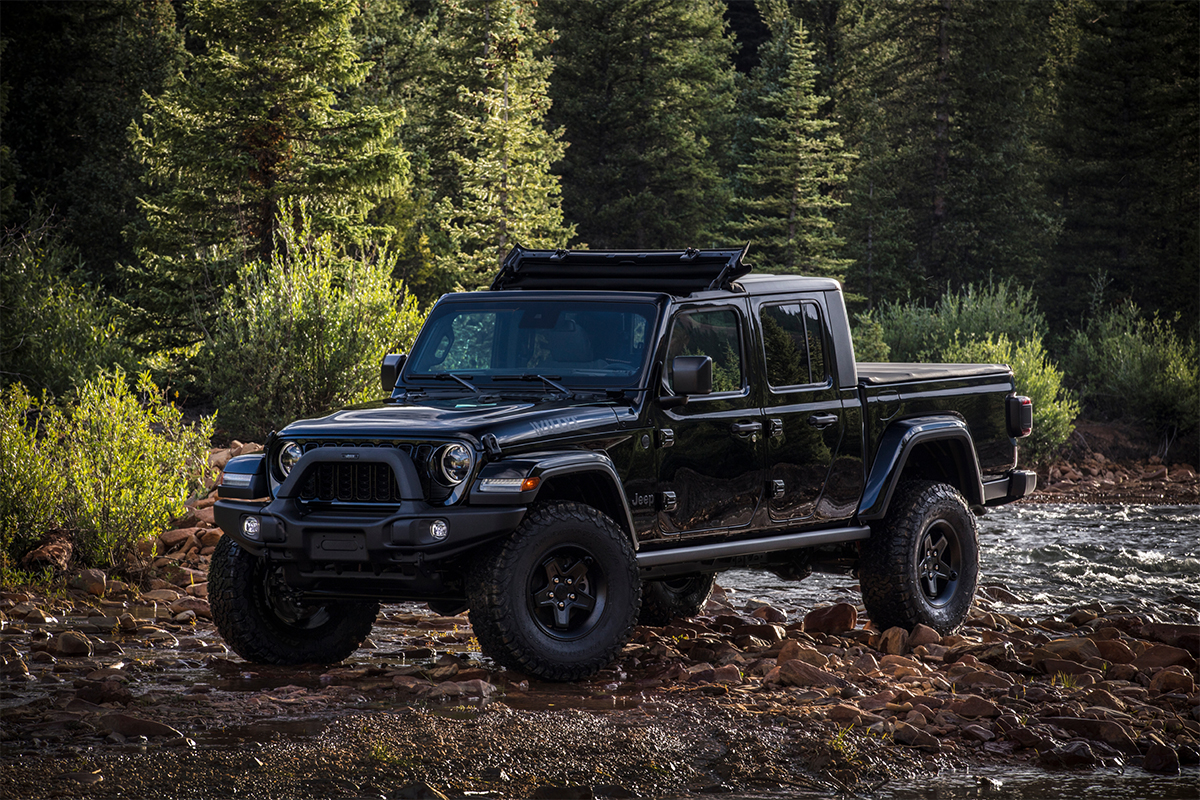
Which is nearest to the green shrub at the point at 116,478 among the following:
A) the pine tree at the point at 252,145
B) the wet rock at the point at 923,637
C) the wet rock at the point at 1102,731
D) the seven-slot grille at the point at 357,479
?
the seven-slot grille at the point at 357,479

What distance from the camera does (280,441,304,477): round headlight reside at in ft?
25.2

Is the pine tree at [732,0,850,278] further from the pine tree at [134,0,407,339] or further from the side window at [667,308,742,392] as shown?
the side window at [667,308,742,392]

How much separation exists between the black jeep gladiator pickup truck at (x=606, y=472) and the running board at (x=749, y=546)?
0.05 ft

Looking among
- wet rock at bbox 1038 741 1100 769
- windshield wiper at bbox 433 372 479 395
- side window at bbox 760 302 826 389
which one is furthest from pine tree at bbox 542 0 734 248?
wet rock at bbox 1038 741 1100 769

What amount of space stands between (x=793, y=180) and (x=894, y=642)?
34.0 m

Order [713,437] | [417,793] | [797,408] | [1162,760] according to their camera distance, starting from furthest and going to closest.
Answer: [797,408], [713,437], [1162,760], [417,793]

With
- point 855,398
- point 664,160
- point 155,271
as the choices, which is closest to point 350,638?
point 855,398

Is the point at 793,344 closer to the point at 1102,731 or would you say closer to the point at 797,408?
the point at 797,408

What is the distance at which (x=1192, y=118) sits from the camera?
3859cm

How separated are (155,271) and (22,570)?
12694mm

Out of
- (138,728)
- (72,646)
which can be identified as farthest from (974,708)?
(72,646)

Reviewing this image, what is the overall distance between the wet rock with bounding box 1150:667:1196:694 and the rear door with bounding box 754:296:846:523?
7.29 ft

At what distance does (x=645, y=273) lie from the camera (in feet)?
29.1

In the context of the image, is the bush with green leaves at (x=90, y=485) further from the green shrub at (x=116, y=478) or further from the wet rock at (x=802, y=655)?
the wet rock at (x=802, y=655)
